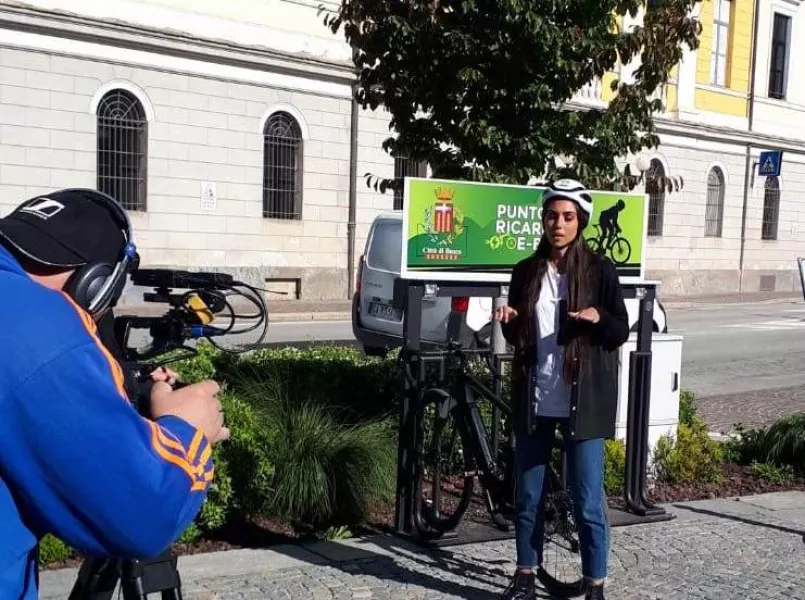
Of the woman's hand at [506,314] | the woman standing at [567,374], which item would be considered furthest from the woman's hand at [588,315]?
the woman's hand at [506,314]

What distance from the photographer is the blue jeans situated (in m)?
4.33

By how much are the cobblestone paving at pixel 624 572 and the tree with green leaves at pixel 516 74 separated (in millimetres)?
3109

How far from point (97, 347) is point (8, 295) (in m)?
0.15

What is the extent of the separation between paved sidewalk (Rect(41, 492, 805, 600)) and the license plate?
715 cm

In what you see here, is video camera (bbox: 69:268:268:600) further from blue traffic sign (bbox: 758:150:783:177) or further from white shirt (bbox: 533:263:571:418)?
blue traffic sign (bbox: 758:150:783:177)

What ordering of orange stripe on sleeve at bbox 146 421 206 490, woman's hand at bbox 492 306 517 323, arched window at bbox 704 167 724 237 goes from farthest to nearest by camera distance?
1. arched window at bbox 704 167 724 237
2. woman's hand at bbox 492 306 517 323
3. orange stripe on sleeve at bbox 146 421 206 490

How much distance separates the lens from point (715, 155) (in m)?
31.9

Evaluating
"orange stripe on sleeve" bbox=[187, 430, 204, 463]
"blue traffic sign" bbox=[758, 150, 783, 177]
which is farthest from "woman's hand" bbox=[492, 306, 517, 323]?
"blue traffic sign" bbox=[758, 150, 783, 177]

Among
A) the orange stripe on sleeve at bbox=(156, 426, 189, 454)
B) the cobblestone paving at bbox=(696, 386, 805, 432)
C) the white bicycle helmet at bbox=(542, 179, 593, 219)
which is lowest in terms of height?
the cobblestone paving at bbox=(696, 386, 805, 432)

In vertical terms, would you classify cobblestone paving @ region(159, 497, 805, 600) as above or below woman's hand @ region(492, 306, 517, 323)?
below

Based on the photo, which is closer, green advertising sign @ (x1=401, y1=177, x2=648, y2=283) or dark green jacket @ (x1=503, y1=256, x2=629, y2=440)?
dark green jacket @ (x1=503, y1=256, x2=629, y2=440)

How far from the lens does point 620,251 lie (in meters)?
6.13

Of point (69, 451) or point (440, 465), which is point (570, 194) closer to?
point (440, 465)

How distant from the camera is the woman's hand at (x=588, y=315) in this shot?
4.18 meters
